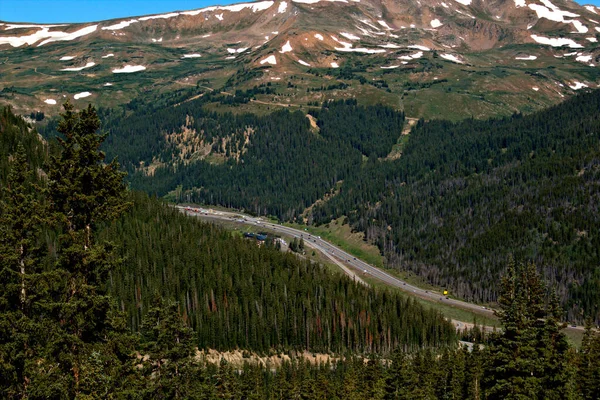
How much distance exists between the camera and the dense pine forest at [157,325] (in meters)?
31.2

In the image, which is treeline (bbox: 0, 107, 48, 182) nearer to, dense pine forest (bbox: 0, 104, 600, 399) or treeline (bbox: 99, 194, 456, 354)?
dense pine forest (bbox: 0, 104, 600, 399)

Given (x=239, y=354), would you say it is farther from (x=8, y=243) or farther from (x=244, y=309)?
(x=8, y=243)

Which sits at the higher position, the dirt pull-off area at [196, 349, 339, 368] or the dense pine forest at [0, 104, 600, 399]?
the dense pine forest at [0, 104, 600, 399]

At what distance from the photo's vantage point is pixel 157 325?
39.8 metres

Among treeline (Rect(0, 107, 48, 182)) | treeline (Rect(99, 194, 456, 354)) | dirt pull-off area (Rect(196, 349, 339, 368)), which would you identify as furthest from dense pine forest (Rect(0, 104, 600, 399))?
treeline (Rect(0, 107, 48, 182))

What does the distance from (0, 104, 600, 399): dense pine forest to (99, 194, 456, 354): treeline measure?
44 centimetres

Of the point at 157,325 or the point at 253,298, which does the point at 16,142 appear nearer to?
the point at 253,298

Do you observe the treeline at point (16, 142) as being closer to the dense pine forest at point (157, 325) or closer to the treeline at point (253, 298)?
the dense pine forest at point (157, 325)

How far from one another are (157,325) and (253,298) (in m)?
111

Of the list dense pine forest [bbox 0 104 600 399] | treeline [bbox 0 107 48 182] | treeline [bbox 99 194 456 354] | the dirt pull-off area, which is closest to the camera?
dense pine forest [bbox 0 104 600 399]

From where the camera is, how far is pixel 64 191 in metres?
31.2

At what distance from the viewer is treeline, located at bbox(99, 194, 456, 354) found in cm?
13950

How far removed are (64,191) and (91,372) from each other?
373 inches

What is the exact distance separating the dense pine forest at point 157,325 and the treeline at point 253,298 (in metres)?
0.44
